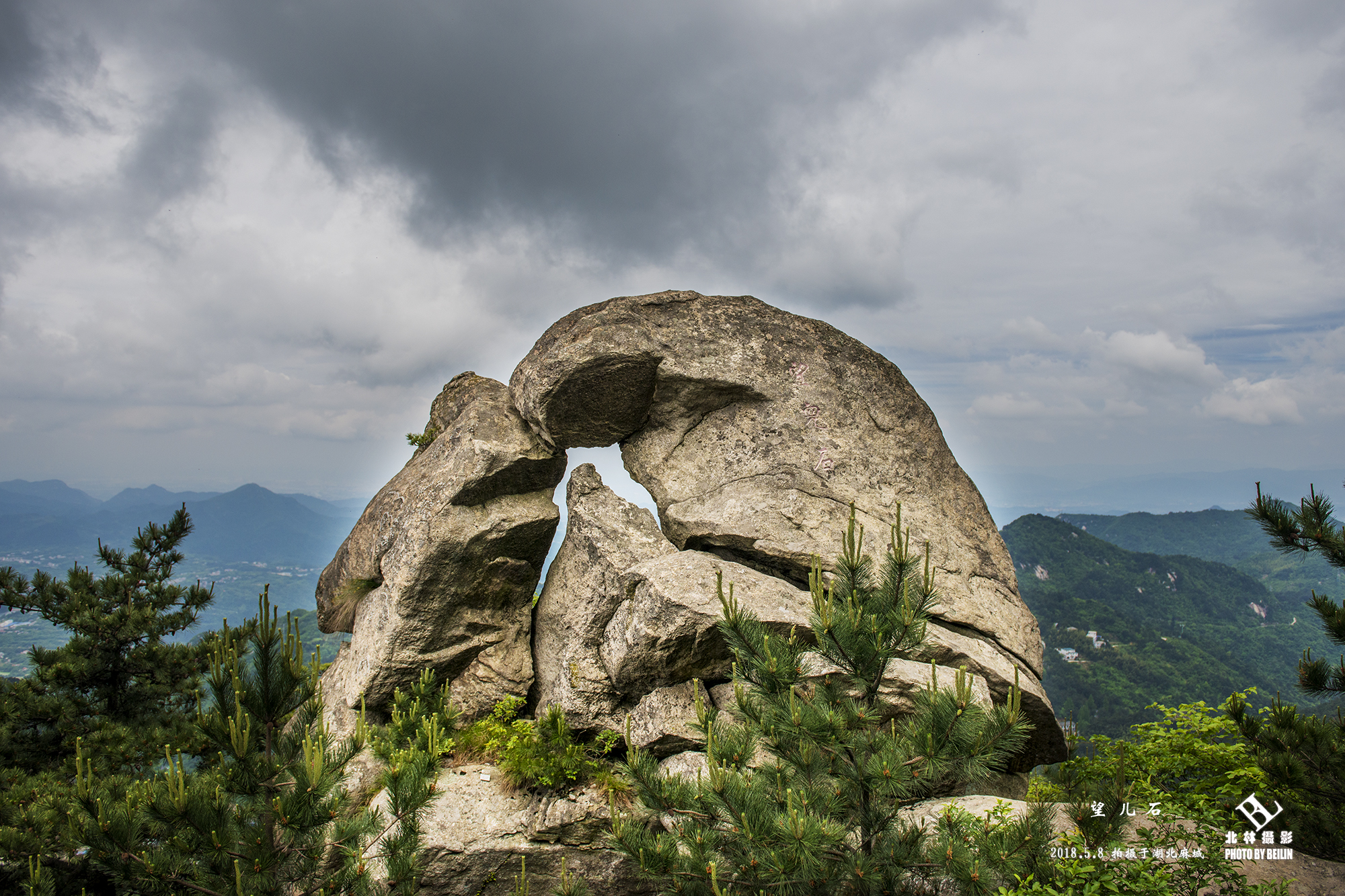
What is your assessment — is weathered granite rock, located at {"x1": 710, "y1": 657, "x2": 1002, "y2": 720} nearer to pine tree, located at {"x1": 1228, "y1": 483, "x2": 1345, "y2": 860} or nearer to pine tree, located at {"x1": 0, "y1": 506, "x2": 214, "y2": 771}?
pine tree, located at {"x1": 1228, "y1": 483, "x2": 1345, "y2": 860}

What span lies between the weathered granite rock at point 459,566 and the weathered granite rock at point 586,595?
41 centimetres

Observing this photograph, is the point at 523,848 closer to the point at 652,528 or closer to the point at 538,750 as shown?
the point at 538,750

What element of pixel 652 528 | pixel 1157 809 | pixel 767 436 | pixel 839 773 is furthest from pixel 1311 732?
pixel 652 528

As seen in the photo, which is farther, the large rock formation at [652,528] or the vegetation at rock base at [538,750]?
the large rock formation at [652,528]

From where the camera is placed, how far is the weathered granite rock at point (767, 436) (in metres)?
11.8

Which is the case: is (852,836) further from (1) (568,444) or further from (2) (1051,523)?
(2) (1051,523)

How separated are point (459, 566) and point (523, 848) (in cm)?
492

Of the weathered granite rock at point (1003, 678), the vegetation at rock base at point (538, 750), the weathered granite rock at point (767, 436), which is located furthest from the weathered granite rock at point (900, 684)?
the vegetation at rock base at point (538, 750)

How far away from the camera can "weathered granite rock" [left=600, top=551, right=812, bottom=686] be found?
410 inches

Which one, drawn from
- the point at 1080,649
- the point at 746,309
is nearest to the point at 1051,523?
the point at 1080,649

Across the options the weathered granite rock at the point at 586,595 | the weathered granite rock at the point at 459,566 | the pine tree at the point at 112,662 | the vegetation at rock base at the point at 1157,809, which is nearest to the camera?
the vegetation at rock base at the point at 1157,809

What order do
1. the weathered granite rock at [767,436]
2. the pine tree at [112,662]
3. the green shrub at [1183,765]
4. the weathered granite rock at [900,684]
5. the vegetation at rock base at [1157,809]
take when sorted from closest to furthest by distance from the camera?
the vegetation at rock base at [1157,809] < the green shrub at [1183,765] < the weathered granite rock at [900,684] < the weathered granite rock at [767,436] < the pine tree at [112,662]

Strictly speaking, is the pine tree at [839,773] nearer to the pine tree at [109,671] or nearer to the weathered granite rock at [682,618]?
the weathered granite rock at [682,618]

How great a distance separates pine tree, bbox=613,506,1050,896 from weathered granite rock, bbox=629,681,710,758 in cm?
312
